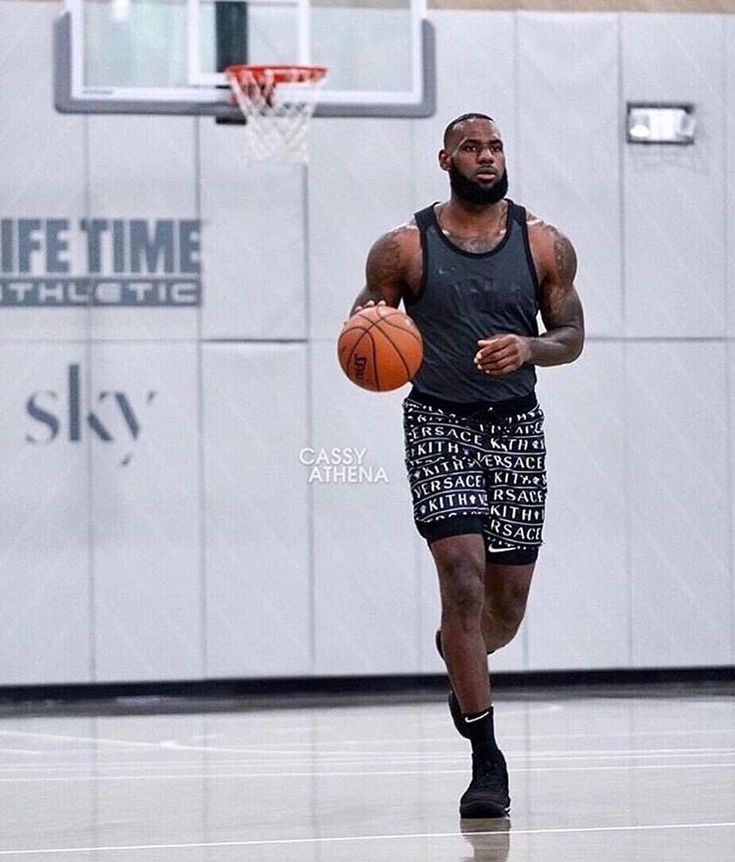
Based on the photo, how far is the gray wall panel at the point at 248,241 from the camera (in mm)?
11195

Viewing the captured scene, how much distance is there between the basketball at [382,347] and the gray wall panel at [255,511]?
17.1 feet

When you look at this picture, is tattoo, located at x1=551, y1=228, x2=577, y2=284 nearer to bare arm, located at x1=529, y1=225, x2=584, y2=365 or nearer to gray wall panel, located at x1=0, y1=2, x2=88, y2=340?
bare arm, located at x1=529, y1=225, x2=584, y2=365

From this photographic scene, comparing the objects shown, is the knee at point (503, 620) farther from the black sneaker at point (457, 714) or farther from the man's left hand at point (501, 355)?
the man's left hand at point (501, 355)

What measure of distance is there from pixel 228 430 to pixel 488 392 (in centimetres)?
525

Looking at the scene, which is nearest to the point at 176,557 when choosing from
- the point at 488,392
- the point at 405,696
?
the point at 405,696

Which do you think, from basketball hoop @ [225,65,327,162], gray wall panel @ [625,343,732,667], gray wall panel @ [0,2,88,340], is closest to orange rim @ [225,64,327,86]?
basketball hoop @ [225,65,327,162]

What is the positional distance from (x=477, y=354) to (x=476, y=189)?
0.53 metres

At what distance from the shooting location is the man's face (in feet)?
19.8

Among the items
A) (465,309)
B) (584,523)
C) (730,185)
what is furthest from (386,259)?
(730,185)

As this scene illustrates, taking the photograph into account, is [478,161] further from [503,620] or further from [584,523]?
[584,523]

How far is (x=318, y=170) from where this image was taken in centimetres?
1131

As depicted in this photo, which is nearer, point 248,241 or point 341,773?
point 341,773

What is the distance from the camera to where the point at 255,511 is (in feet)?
36.8

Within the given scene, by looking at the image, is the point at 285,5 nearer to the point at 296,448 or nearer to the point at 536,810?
the point at 296,448
